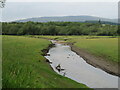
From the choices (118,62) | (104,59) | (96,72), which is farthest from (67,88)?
(104,59)

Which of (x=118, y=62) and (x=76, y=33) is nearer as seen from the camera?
(x=118, y=62)

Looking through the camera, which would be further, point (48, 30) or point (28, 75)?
point (48, 30)

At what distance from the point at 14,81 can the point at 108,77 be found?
2258 centimetres

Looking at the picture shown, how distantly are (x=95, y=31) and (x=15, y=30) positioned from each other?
257 feet

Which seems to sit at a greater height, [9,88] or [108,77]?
[9,88]

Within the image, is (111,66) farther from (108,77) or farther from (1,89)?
(1,89)

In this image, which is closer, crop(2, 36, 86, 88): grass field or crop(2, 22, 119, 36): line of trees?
crop(2, 36, 86, 88): grass field

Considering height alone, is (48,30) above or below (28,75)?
below

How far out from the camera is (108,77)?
2706 cm

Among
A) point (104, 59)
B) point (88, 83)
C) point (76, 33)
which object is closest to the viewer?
point (88, 83)

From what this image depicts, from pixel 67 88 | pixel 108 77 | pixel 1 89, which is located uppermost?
pixel 1 89

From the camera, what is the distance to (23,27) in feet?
476

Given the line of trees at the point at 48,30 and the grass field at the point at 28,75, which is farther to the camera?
the line of trees at the point at 48,30

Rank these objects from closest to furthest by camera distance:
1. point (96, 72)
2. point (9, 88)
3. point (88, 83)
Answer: point (9, 88)
point (88, 83)
point (96, 72)
